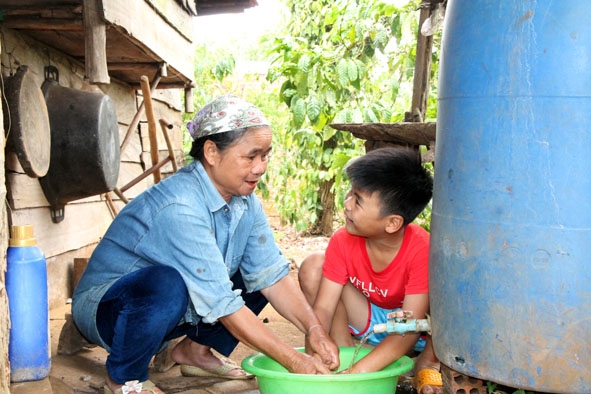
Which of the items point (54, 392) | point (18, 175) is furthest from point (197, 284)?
point (18, 175)

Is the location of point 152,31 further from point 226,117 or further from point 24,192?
point 226,117

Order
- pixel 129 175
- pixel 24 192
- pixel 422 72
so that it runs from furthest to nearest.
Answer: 1. pixel 129 175
2. pixel 422 72
3. pixel 24 192

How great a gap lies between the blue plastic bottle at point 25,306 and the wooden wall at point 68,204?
0.22 metres

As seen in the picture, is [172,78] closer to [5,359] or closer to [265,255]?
[265,255]

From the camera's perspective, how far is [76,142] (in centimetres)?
303

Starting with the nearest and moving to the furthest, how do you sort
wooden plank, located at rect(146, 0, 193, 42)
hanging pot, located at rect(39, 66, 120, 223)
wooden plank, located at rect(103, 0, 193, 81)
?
wooden plank, located at rect(103, 0, 193, 81)
hanging pot, located at rect(39, 66, 120, 223)
wooden plank, located at rect(146, 0, 193, 42)

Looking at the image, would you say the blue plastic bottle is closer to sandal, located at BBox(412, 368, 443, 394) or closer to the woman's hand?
the woman's hand

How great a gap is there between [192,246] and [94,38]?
1080 mm

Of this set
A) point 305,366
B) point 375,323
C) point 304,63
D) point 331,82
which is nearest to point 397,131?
point 375,323

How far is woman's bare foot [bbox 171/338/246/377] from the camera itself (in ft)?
8.15

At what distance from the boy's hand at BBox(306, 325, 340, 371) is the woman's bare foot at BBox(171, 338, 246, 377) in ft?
1.32

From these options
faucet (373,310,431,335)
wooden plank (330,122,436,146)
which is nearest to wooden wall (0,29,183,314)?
faucet (373,310,431,335)

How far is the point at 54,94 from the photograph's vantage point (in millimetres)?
3102

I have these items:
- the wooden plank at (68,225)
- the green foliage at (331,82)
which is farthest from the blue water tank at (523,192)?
the green foliage at (331,82)
